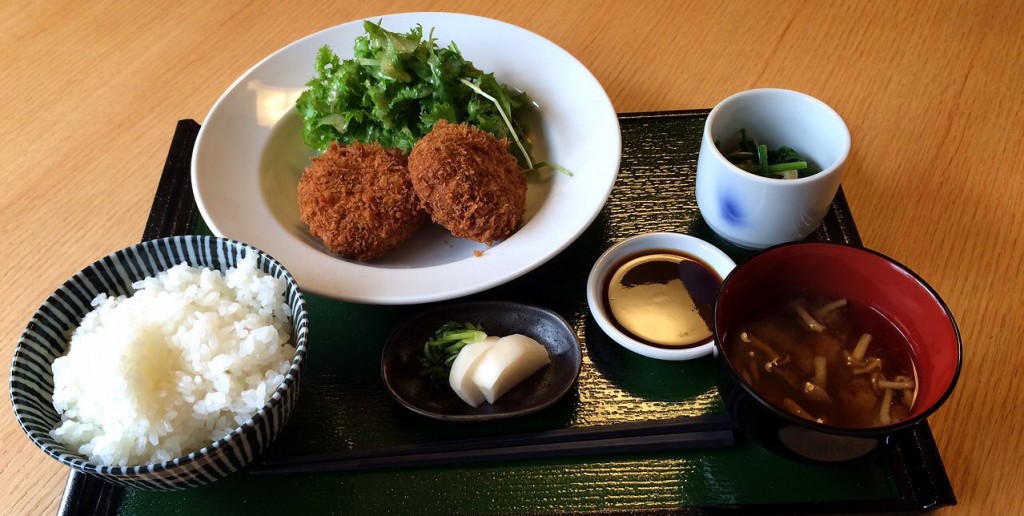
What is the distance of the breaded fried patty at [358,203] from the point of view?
1621mm

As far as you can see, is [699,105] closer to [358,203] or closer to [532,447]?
[358,203]

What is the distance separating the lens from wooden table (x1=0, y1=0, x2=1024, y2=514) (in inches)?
58.5

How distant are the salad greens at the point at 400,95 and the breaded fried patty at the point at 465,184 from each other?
204 mm

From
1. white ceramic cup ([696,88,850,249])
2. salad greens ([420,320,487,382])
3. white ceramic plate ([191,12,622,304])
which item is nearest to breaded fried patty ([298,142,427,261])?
white ceramic plate ([191,12,622,304])

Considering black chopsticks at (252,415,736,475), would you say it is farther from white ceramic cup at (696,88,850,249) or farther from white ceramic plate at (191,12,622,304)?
white ceramic cup at (696,88,850,249)

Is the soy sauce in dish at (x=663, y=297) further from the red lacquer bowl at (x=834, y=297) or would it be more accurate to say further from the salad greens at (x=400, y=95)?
the salad greens at (x=400, y=95)

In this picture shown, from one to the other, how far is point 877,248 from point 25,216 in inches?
85.9

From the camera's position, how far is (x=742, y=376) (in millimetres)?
1190

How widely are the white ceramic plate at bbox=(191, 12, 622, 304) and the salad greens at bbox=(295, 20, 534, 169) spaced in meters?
0.08

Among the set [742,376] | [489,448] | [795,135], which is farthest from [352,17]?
[742,376]

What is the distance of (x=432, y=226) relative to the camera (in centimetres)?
182

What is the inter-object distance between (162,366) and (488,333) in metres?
0.62

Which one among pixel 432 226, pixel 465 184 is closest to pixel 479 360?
pixel 465 184

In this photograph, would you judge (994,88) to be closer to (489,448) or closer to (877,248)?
(877,248)
